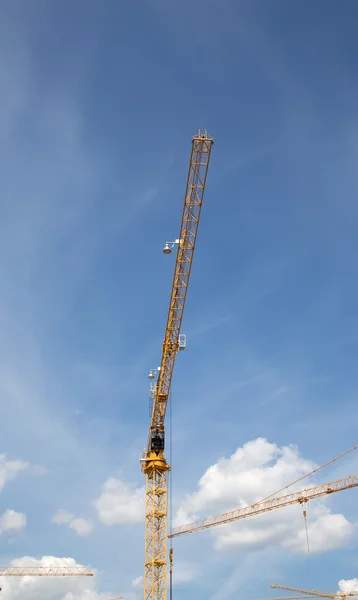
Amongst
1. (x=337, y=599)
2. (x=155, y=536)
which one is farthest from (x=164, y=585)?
(x=337, y=599)

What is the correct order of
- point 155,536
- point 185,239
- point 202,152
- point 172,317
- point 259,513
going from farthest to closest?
point 259,513, point 155,536, point 172,317, point 185,239, point 202,152

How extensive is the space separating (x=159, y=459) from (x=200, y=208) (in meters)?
42.6

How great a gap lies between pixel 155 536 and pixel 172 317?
34680mm

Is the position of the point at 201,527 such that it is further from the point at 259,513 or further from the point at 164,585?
the point at 164,585

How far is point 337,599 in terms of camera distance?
7416 inches

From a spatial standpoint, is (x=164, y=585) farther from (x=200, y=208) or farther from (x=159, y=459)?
(x=200, y=208)

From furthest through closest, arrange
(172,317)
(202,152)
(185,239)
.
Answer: (172,317)
(185,239)
(202,152)

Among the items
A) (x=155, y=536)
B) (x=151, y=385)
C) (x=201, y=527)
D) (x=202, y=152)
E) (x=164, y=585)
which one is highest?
(x=202, y=152)

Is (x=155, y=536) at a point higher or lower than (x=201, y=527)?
lower

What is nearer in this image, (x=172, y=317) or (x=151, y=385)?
(x=172, y=317)

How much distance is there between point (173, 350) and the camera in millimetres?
88438

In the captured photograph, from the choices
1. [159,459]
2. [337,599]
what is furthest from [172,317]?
[337,599]

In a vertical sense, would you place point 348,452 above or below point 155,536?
above

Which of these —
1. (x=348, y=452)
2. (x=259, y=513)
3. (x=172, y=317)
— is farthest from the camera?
(x=259, y=513)
